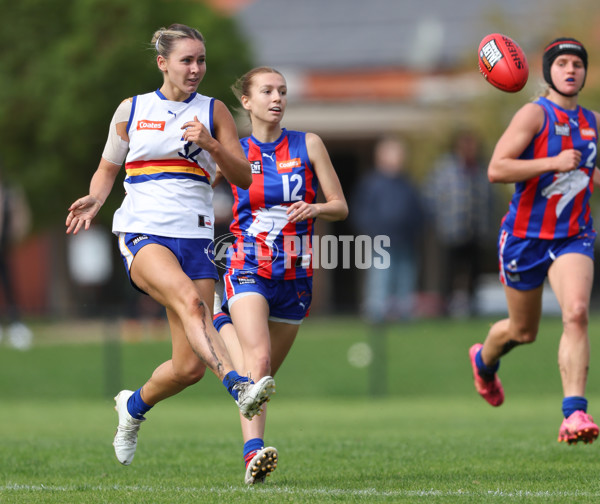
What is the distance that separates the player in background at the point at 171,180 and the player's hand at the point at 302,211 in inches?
13.1

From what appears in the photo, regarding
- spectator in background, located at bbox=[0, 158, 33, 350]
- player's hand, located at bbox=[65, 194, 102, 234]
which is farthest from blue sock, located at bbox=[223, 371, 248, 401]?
spectator in background, located at bbox=[0, 158, 33, 350]

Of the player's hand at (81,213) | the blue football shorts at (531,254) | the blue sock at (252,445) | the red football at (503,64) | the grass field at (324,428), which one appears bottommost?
the grass field at (324,428)

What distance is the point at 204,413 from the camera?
43.4 feet

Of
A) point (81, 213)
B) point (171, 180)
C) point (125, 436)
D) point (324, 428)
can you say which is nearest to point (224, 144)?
point (171, 180)

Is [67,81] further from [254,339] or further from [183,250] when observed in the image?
[254,339]

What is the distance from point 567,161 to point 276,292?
1.95 metres

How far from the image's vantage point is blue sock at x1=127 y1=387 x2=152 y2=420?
7.46 meters

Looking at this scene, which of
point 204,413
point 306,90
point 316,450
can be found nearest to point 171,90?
point 316,450

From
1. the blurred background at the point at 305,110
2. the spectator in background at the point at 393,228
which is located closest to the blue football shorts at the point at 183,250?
the blurred background at the point at 305,110

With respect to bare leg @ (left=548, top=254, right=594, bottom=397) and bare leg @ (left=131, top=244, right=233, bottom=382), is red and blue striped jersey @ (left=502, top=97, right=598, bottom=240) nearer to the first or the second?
bare leg @ (left=548, top=254, right=594, bottom=397)

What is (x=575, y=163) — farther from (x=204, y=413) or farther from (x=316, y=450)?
(x=204, y=413)

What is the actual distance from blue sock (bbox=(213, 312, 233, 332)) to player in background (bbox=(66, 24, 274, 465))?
0.29 meters

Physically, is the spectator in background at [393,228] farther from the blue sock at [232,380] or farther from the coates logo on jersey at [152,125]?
the blue sock at [232,380]

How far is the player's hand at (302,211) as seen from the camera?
6891 mm
